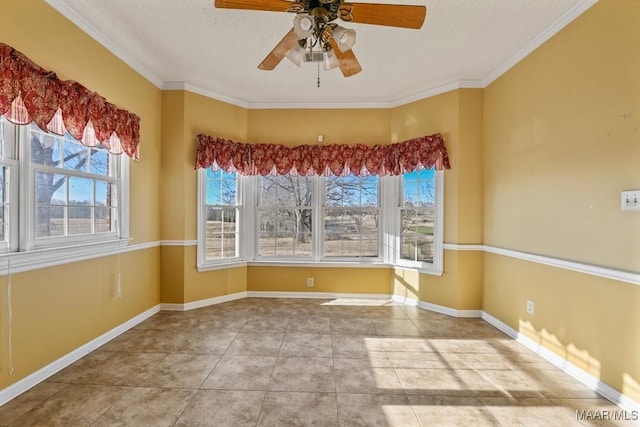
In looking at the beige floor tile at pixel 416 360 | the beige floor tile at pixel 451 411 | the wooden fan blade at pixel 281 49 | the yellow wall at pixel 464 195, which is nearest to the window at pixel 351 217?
the yellow wall at pixel 464 195

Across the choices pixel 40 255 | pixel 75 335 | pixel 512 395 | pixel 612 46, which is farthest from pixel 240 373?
pixel 612 46

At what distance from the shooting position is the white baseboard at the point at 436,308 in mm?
3574

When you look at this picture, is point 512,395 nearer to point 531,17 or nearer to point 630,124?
point 630,124

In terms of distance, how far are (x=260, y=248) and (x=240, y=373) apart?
2.20m

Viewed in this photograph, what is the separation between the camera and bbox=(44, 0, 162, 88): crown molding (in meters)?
2.31

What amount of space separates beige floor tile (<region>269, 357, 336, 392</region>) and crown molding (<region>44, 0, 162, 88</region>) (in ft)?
10.8

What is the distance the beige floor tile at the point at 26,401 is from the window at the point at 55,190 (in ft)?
3.26

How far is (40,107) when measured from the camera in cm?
204

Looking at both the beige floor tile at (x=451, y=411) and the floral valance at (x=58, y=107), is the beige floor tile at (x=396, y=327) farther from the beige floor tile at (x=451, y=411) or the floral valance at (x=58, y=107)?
the floral valance at (x=58, y=107)

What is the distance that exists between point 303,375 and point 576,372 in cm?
210

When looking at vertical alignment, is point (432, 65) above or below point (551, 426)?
above

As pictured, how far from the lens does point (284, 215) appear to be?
4.37m

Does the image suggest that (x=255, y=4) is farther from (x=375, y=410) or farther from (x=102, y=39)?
(x=375, y=410)

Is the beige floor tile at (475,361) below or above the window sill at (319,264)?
below
